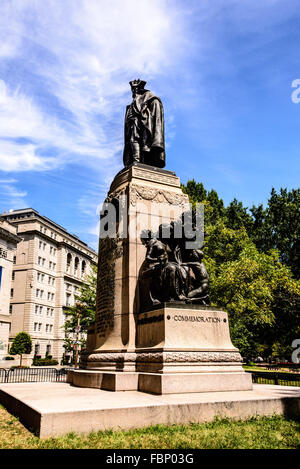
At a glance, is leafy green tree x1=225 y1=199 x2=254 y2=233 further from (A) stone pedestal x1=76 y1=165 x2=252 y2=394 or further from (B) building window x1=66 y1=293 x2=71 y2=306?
(B) building window x1=66 y1=293 x2=71 y2=306

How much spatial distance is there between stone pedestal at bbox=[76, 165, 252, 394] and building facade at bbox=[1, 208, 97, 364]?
57.1 metres

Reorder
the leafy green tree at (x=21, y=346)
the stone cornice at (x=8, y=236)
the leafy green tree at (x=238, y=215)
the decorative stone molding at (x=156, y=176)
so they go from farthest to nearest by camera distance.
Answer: the stone cornice at (x=8, y=236), the leafy green tree at (x=21, y=346), the leafy green tree at (x=238, y=215), the decorative stone molding at (x=156, y=176)

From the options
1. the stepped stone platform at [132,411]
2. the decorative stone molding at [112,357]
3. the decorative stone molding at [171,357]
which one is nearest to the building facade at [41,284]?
the decorative stone molding at [112,357]

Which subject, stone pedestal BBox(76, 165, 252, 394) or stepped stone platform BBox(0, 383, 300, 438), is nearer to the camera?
stepped stone platform BBox(0, 383, 300, 438)

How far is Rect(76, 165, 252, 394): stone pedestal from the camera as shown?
8.75m

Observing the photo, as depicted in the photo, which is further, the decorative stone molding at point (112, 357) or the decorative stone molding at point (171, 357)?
the decorative stone molding at point (112, 357)

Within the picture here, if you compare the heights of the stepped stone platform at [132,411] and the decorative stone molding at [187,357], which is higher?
the decorative stone molding at [187,357]

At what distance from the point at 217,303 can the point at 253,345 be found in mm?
14048

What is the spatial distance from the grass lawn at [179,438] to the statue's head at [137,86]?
12.2 m

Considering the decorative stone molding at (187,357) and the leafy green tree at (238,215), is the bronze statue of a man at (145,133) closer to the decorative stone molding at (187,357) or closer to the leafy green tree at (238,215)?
the decorative stone molding at (187,357)

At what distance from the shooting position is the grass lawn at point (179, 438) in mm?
5145

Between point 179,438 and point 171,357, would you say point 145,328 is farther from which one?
point 179,438

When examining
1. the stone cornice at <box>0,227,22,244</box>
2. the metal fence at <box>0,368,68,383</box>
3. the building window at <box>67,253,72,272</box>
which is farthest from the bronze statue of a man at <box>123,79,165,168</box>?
the building window at <box>67,253,72,272</box>

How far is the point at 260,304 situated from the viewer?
28.5 meters
